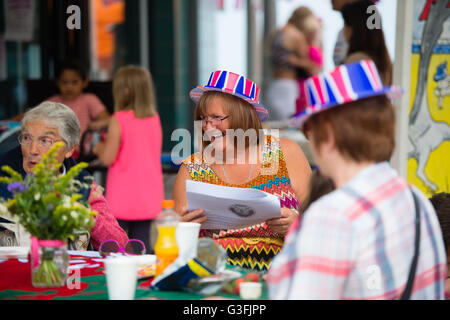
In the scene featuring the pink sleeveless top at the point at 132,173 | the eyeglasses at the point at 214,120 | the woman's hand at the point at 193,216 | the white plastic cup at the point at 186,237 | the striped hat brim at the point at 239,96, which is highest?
the striped hat brim at the point at 239,96

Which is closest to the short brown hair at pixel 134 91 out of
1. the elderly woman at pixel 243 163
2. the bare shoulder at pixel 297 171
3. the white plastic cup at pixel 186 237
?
the elderly woman at pixel 243 163

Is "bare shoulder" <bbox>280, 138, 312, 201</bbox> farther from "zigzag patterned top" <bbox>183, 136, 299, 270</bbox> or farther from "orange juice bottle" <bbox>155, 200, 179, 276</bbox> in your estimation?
"orange juice bottle" <bbox>155, 200, 179, 276</bbox>

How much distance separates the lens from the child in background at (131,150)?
5195 mm

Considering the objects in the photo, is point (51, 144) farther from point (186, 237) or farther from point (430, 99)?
point (430, 99)

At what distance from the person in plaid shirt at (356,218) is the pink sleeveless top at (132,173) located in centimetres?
349

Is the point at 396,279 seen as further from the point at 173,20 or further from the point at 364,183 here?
the point at 173,20

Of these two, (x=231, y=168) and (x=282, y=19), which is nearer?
(x=231, y=168)

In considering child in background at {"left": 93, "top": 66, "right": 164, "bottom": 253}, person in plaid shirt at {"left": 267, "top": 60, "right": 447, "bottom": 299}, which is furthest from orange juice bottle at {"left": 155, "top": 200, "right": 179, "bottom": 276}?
child in background at {"left": 93, "top": 66, "right": 164, "bottom": 253}

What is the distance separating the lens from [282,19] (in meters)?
11.5

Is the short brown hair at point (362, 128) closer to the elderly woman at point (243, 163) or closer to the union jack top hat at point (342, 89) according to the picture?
the union jack top hat at point (342, 89)

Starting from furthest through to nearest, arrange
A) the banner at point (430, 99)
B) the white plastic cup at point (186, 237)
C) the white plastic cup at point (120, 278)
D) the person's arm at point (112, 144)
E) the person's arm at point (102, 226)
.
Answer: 1. the person's arm at point (112, 144)
2. the banner at point (430, 99)
3. the person's arm at point (102, 226)
4. the white plastic cup at point (186, 237)
5. the white plastic cup at point (120, 278)

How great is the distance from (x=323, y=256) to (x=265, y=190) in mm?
1628

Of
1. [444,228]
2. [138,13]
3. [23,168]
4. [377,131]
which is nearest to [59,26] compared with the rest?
[138,13]

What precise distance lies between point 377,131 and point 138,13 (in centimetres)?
831
